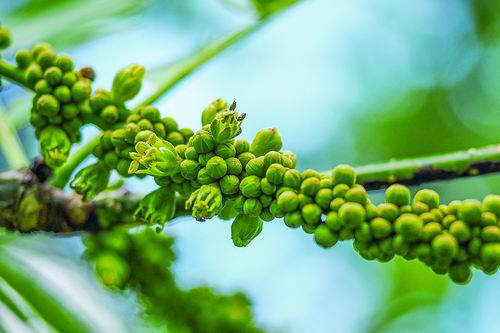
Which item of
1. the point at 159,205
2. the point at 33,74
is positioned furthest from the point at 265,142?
the point at 33,74

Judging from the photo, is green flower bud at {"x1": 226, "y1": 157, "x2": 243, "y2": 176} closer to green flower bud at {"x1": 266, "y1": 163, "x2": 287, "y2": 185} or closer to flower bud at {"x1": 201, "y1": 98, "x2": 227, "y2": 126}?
green flower bud at {"x1": 266, "y1": 163, "x2": 287, "y2": 185}

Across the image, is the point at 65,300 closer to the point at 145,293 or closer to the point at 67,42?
the point at 145,293

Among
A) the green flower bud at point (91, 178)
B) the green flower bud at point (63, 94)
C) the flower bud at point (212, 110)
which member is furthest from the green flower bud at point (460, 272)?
the green flower bud at point (63, 94)

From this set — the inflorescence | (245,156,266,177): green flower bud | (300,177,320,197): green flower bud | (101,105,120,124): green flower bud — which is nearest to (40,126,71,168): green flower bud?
the inflorescence

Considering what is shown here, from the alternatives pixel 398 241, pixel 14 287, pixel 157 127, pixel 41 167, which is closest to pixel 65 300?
pixel 14 287

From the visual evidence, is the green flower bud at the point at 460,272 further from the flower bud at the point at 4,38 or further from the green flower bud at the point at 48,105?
the flower bud at the point at 4,38
